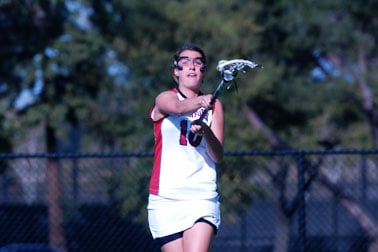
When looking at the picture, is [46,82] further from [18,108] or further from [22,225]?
[22,225]

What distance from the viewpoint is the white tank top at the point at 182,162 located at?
4.11 m

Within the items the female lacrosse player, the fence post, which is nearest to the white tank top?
the female lacrosse player

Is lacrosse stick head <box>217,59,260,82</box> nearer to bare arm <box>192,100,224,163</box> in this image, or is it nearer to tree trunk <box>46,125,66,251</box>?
bare arm <box>192,100,224,163</box>

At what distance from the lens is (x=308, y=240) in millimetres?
7086

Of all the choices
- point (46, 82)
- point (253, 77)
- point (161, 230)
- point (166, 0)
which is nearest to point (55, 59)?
point (46, 82)

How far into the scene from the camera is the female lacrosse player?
4066 mm

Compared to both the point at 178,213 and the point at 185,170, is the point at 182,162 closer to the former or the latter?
the point at 185,170

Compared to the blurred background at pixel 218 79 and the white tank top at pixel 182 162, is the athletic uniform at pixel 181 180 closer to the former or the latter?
the white tank top at pixel 182 162

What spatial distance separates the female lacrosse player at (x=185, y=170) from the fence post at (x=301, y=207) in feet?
7.70

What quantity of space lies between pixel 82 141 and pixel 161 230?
15966 mm

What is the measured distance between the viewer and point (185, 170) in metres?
4.11

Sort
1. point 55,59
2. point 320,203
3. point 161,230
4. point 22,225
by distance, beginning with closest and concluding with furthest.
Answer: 1. point 161,230
2. point 22,225
3. point 320,203
4. point 55,59

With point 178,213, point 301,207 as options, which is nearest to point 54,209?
point 301,207

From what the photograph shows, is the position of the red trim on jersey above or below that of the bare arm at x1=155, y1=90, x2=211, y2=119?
below
